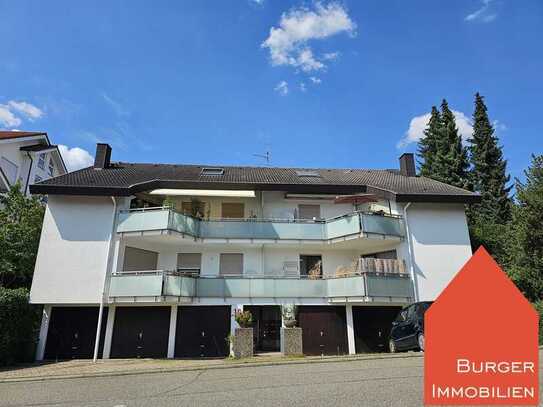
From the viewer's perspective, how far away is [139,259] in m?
18.6

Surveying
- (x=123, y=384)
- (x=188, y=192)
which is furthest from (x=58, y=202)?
(x=123, y=384)

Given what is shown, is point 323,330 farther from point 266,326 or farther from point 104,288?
point 104,288

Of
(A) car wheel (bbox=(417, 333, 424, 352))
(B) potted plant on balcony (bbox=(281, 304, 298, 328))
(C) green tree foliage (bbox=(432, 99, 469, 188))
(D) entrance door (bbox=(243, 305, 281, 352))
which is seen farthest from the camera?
(C) green tree foliage (bbox=(432, 99, 469, 188))

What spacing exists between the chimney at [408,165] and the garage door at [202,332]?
565 inches

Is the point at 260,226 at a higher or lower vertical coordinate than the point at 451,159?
lower

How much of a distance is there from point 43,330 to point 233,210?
10.4m

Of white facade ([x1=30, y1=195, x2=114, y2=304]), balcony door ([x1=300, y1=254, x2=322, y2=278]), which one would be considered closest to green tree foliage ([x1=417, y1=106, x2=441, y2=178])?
balcony door ([x1=300, y1=254, x2=322, y2=278])

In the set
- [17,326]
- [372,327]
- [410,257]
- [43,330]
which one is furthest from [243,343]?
[43,330]

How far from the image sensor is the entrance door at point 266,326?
A: 725 inches

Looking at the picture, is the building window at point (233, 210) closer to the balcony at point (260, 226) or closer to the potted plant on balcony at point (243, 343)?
the balcony at point (260, 226)

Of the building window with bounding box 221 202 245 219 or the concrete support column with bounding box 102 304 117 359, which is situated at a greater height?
the building window with bounding box 221 202 245 219

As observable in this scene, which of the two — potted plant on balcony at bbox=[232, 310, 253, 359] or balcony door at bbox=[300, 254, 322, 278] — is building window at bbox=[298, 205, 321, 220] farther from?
potted plant on balcony at bbox=[232, 310, 253, 359]

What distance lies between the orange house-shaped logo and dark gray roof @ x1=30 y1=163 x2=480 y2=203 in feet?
42.9

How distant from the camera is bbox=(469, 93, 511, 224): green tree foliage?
98.6 feet
